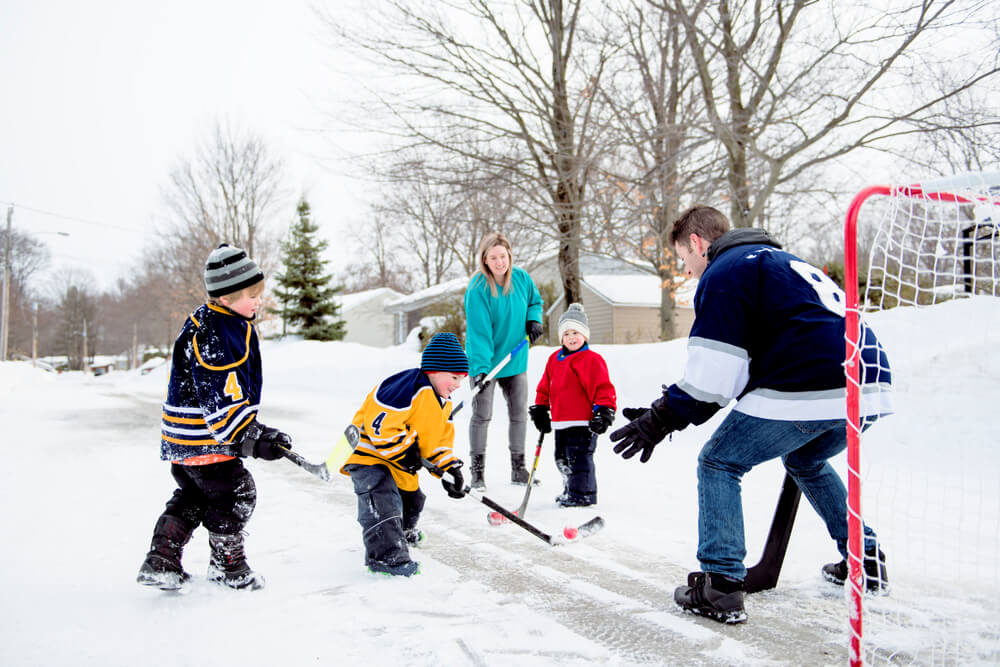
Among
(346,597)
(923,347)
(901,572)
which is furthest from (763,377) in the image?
(923,347)

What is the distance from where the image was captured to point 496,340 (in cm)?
512

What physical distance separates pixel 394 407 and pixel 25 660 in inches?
66.7

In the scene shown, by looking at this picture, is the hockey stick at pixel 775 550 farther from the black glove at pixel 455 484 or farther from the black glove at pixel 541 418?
the black glove at pixel 541 418

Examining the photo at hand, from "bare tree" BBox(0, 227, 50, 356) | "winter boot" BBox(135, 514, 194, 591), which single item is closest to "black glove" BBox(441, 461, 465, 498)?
"winter boot" BBox(135, 514, 194, 591)

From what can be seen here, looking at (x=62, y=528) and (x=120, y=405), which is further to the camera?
(x=120, y=405)

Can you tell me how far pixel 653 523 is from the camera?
4020mm

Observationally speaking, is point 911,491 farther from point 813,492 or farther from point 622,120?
point 622,120

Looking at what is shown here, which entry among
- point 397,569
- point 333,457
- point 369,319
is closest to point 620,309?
point 333,457

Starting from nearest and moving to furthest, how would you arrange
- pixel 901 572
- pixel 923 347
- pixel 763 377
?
→ pixel 763 377 < pixel 901 572 < pixel 923 347

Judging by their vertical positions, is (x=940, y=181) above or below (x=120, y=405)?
above

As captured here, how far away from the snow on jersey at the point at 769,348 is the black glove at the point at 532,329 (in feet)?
8.68

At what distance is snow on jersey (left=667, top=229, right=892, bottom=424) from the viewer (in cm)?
240

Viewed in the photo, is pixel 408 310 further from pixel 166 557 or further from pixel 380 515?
pixel 166 557

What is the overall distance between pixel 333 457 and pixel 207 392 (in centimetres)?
100
